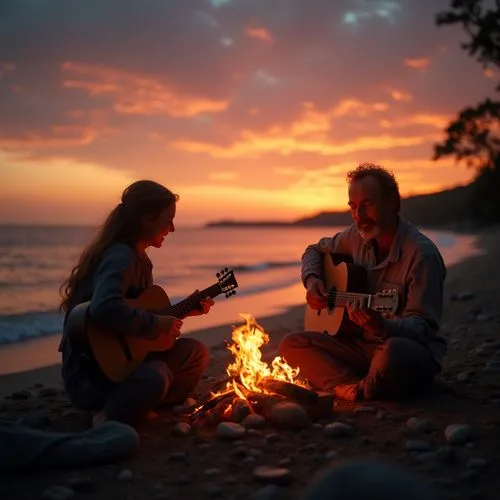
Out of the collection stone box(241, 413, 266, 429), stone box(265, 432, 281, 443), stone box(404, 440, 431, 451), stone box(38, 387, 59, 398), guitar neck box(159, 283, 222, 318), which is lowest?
stone box(404, 440, 431, 451)

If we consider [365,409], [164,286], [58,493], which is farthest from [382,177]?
[164,286]

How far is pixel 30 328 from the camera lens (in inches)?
387

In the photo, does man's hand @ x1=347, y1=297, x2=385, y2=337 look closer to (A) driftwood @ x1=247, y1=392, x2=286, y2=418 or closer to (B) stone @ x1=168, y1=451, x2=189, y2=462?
(A) driftwood @ x1=247, y1=392, x2=286, y2=418

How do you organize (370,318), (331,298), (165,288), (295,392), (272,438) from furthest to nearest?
1. (165,288)
2. (331,298)
3. (370,318)
4. (295,392)
5. (272,438)

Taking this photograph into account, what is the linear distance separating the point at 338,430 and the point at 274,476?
2.98ft

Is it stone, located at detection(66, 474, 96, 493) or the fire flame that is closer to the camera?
stone, located at detection(66, 474, 96, 493)

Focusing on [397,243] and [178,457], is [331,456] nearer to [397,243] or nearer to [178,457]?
[178,457]

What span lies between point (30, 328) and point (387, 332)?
663cm

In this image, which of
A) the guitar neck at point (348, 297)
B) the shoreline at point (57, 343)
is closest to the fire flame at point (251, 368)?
the guitar neck at point (348, 297)

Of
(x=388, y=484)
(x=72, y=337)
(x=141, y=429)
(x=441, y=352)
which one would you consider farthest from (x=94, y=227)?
(x=388, y=484)

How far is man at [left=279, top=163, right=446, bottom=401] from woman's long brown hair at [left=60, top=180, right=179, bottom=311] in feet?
5.40

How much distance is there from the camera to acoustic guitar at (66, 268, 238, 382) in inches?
176

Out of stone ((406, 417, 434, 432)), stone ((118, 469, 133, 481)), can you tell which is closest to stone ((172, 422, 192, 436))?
stone ((118, 469, 133, 481))

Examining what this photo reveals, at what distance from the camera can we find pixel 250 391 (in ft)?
16.3
